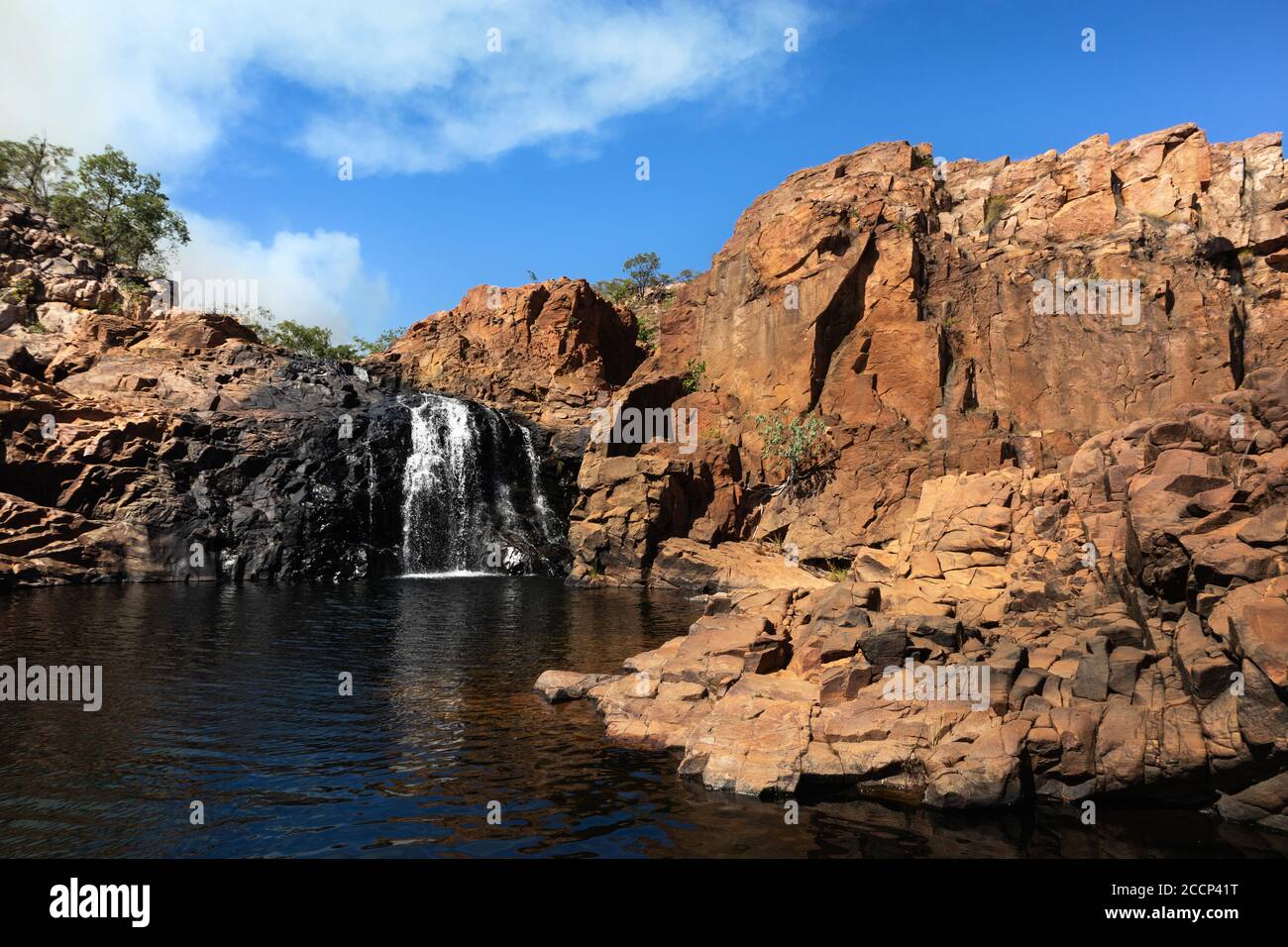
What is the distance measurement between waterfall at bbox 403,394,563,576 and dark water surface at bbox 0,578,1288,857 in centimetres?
2657

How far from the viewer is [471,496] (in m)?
53.2

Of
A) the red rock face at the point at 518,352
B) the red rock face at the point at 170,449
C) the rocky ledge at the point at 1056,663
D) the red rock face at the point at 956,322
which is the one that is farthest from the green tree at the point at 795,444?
the red rock face at the point at 170,449

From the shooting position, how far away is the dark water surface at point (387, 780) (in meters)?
10.5

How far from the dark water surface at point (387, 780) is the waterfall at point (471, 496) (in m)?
26.6

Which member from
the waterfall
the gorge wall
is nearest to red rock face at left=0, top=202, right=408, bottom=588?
the gorge wall

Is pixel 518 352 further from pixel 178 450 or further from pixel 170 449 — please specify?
pixel 170 449

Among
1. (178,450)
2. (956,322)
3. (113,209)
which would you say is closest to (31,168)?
(113,209)

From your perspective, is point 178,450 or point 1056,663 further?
point 178,450

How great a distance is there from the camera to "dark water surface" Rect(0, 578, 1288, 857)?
1052 centimetres

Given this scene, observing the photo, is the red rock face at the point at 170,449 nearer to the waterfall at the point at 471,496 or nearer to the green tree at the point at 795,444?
the waterfall at the point at 471,496

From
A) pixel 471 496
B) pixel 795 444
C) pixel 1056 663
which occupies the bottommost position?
pixel 1056 663

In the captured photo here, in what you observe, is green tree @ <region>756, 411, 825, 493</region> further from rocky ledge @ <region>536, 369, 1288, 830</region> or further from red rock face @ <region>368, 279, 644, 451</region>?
rocky ledge @ <region>536, 369, 1288, 830</region>

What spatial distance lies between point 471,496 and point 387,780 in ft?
135

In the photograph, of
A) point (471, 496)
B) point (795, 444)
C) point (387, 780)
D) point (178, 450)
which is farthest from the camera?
point (471, 496)
